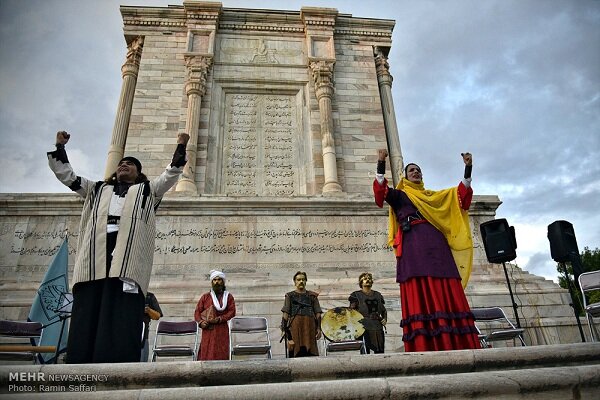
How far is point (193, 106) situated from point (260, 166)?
265cm

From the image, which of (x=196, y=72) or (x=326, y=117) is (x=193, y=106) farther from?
(x=326, y=117)

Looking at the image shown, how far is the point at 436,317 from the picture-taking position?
4438 millimetres

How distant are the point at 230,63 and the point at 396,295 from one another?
9.58 m

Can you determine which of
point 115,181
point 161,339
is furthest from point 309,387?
point 161,339

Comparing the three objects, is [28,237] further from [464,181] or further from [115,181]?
[464,181]

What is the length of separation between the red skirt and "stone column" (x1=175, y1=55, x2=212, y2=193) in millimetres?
7475

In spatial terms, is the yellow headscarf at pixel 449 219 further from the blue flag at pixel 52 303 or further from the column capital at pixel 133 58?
the column capital at pixel 133 58

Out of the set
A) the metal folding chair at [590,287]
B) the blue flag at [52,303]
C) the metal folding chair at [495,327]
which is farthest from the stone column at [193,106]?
the metal folding chair at [590,287]

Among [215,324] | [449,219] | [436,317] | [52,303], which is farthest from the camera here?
[52,303]

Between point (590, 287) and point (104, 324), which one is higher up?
point (590, 287)

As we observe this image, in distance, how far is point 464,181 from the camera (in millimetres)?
5277

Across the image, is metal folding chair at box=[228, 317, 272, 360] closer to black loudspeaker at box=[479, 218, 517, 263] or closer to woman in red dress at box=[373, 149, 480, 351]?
woman in red dress at box=[373, 149, 480, 351]

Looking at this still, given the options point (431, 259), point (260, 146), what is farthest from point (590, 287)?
point (260, 146)

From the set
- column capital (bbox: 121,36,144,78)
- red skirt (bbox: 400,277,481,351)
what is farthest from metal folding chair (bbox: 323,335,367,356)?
column capital (bbox: 121,36,144,78)
